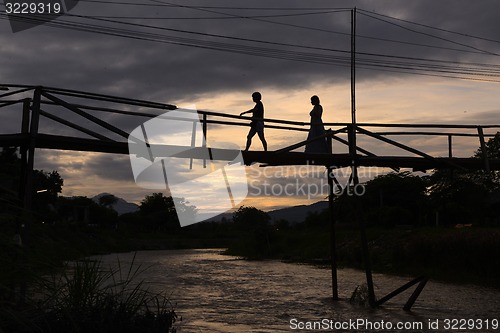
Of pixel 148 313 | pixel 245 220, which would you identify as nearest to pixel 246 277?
pixel 148 313

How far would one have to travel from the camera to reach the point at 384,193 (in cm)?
7119

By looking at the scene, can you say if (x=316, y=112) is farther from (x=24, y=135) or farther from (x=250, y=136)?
(x=24, y=135)

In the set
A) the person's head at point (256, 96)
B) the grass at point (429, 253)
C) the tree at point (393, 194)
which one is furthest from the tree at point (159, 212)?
the person's head at point (256, 96)

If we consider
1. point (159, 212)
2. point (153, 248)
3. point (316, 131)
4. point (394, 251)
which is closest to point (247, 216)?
point (159, 212)

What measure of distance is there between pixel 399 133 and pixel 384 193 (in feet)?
182

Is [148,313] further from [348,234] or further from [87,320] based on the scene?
[348,234]

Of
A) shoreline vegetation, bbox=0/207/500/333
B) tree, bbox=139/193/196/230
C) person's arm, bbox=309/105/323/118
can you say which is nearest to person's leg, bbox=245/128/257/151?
person's arm, bbox=309/105/323/118

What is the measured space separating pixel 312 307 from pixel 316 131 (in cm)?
518

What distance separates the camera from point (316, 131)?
16.8 metres

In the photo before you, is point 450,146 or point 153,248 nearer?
point 450,146

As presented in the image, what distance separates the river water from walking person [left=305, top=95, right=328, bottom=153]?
4.09 meters

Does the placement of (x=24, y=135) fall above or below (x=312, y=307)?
above

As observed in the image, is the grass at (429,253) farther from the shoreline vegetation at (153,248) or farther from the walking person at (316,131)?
the walking person at (316,131)

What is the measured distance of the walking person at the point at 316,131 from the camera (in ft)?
55.0
